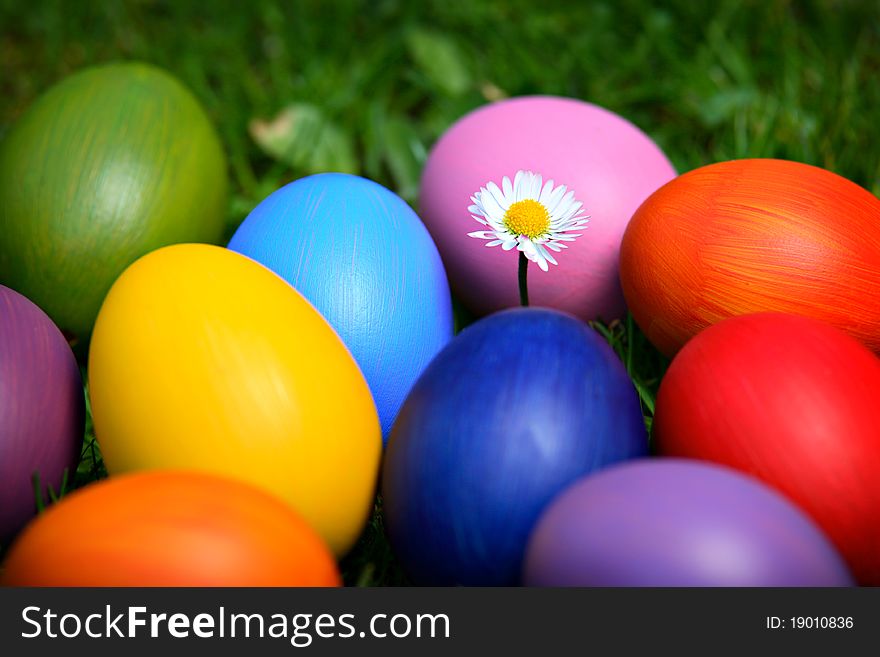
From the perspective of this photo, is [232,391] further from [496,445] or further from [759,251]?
[759,251]

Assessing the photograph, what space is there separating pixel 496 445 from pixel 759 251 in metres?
0.56

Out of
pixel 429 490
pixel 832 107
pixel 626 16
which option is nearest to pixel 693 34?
pixel 626 16

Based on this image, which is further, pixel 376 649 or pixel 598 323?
pixel 598 323

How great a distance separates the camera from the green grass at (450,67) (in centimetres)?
205

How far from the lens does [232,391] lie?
3.34ft

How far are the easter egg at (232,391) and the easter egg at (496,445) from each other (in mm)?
77

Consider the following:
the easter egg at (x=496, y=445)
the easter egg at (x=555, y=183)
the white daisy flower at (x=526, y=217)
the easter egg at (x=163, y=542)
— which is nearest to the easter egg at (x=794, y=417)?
the easter egg at (x=496, y=445)

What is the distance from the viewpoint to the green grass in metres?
2.05

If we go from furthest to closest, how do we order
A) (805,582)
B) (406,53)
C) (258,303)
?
1. (406,53)
2. (258,303)
3. (805,582)

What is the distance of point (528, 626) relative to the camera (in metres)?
0.88

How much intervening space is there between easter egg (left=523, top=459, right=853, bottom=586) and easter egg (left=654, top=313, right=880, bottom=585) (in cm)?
11

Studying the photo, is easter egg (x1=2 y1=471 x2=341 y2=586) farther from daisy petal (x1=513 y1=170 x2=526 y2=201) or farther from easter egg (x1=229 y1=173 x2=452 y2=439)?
daisy petal (x1=513 y1=170 x2=526 y2=201)

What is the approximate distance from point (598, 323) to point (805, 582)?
0.76 m

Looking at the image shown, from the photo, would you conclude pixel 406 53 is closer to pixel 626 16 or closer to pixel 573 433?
pixel 626 16
